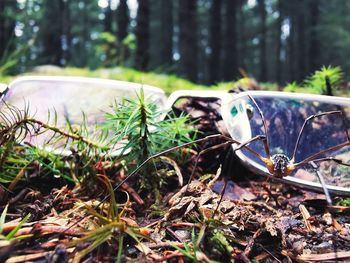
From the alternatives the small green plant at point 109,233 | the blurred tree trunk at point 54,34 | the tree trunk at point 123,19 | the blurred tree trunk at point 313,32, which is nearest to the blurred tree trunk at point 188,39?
Answer: the blurred tree trunk at point 54,34

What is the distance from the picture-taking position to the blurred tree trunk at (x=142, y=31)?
4996mm

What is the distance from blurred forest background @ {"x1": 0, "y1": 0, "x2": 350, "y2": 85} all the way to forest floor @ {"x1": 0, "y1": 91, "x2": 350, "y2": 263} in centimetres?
113

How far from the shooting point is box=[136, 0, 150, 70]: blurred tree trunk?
16.4 feet

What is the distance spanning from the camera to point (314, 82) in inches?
68.2

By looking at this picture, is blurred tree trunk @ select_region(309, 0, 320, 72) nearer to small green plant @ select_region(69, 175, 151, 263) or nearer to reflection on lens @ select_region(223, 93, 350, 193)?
reflection on lens @ select_region(223, 93, 350, 193)

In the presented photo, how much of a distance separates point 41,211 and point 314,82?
142 centimetres

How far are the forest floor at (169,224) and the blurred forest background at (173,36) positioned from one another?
3.72ft

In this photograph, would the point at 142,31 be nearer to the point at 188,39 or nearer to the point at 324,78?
the point at 188,39

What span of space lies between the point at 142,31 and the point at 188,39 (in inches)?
32.0

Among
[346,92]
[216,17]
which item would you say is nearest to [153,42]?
[216,17]

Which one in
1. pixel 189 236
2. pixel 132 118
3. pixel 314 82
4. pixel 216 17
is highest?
pixel 216 17

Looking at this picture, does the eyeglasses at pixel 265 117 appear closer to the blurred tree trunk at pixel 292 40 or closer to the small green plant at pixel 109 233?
the small green plant at pixel 109 233

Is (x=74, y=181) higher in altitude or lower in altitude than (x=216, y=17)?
lower

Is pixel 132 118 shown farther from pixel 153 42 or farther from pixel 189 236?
pixel 153 42
